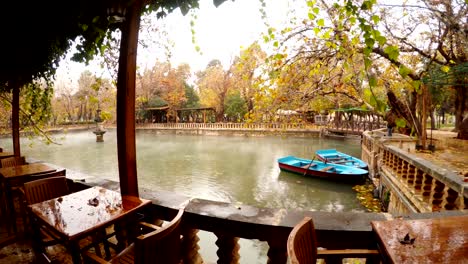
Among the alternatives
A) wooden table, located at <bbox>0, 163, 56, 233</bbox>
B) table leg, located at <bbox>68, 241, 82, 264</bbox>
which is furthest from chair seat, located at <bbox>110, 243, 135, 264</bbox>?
wooden table, located at <bbox>0, 163, 56, 233</bbox>

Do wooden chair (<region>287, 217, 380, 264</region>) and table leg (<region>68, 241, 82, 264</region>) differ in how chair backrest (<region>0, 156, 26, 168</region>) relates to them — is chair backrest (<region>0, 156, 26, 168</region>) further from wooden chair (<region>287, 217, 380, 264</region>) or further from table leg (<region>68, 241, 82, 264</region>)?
wooden chair (<region>287, 217, 380, 264</region>)

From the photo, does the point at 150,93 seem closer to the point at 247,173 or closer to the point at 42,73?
the point at 247,173

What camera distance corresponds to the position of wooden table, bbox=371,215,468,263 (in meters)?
1.04

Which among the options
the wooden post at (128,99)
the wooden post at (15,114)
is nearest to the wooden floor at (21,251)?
the wooden post at (128,99)

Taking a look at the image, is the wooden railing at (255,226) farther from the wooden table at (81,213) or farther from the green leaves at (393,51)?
the green leaves at (393,51)

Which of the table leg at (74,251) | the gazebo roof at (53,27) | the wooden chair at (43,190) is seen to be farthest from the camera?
the wooden chair at (43,190)

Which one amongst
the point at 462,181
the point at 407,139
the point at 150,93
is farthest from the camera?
the point at 150,93

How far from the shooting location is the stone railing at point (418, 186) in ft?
13.1

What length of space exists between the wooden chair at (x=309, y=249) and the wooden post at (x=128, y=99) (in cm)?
135

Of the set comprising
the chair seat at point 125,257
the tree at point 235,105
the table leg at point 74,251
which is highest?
the tree at point 235,105

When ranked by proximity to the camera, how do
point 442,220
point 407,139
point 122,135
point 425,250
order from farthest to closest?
1. point 407,139
2. point 122,135
3. point 442,220
4. point 425,250

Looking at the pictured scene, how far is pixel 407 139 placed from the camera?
425 inches

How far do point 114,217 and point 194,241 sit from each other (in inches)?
24.8

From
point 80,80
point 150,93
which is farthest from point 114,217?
point 80,80
